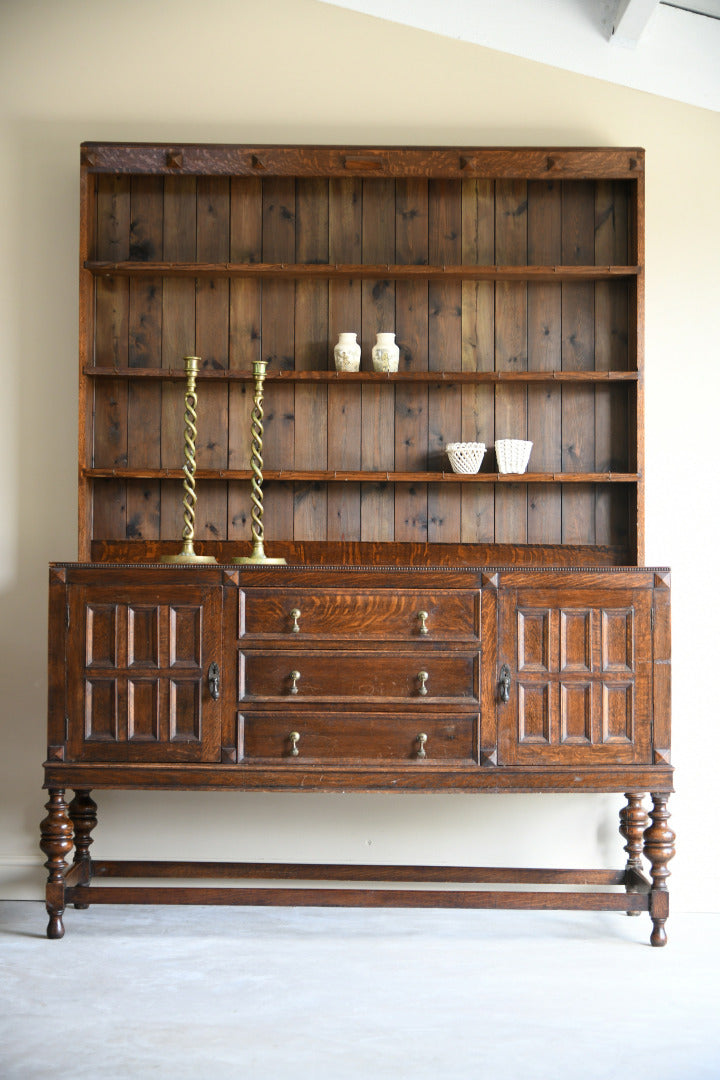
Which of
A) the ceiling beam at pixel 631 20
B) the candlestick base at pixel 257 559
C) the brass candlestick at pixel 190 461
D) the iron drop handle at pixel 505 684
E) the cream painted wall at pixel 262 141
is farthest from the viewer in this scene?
the cream painted wall at pixel 262 141

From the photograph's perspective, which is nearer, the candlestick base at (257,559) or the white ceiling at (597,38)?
the candlestick base at (257,559)

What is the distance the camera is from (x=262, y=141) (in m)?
3.51

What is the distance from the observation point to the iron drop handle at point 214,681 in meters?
2.91

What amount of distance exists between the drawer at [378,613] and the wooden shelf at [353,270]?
3.71 feet

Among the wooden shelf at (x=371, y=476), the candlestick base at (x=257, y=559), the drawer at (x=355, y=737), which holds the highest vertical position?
the wooden shelf at (x=371, y=476)

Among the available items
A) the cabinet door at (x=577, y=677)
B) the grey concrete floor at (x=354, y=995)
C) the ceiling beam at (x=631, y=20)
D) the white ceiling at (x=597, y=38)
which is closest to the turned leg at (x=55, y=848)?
the grey concrete floor at (x=354, y=995)

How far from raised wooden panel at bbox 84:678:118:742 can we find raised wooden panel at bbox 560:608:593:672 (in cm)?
137

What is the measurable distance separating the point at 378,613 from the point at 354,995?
3.47 ft

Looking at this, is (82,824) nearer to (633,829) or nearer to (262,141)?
(633,829)

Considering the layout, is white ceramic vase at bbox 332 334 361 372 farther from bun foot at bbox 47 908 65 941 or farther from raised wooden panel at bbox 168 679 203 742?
bun foot at bbox 47 908 65 941

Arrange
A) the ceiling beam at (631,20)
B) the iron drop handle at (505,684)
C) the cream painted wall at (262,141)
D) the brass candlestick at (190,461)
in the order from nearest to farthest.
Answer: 1. the iron drop handle at (505,684)
2. the brass candlestick at (190,461)
3. the ceiling beam at (631,20)
4. the cream painted wall at (262,141)

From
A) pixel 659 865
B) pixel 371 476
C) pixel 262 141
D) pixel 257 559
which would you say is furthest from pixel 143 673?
pixel 262 141

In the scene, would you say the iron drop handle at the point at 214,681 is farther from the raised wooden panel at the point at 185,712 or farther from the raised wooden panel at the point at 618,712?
the raised wooden panel at the point at 618,712

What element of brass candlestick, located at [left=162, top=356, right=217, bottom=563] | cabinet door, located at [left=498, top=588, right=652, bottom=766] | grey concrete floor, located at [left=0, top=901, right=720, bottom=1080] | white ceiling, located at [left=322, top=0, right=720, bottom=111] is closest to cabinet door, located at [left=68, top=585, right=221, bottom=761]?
brass candlestick, located at [left=162, top=356, right=217, bottom=563]
